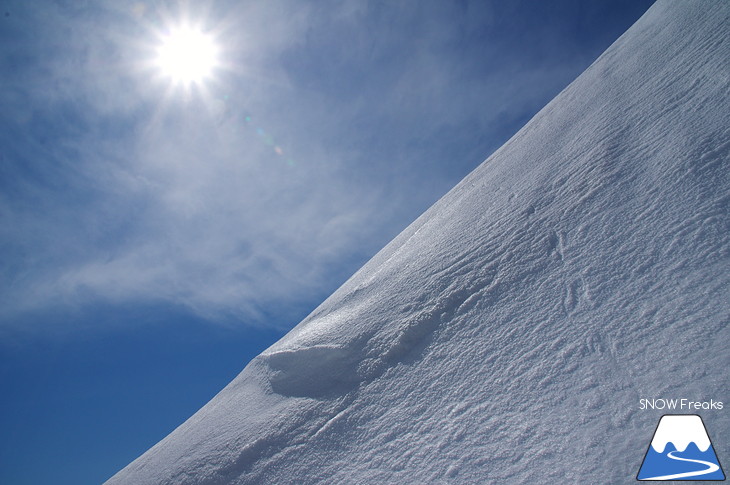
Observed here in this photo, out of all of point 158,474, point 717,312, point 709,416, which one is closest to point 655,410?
point 709,416

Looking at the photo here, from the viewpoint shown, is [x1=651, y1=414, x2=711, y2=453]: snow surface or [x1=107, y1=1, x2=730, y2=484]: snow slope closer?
[x1=651, y1=414, x2=711, y2=453]: snow surface

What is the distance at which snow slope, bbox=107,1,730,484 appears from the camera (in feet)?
5.47

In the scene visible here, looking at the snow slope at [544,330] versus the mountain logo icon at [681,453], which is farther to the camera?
the snow slope at [544,330]

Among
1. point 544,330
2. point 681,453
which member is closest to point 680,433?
point 681,453

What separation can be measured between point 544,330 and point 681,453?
2.69 ft

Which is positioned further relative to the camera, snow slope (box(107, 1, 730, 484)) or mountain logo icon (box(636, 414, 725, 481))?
snow slope (box(107, 1, 730, 484))

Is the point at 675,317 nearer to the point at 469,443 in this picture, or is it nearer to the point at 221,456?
the point at 469,443

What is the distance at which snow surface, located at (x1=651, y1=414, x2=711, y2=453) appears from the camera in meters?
1.39

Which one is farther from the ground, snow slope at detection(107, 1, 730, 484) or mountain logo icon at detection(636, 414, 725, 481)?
snow slope at detection(107, 1, 730, 484)

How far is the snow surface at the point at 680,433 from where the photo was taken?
4.55 feet

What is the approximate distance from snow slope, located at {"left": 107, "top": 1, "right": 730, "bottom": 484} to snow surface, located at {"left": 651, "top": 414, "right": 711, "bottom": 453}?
3cm

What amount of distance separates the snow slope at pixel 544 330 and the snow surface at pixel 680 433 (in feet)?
0.11

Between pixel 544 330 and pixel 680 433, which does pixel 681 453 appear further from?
pixel 544 330

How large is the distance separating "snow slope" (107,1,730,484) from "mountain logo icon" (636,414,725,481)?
38 millimetres
